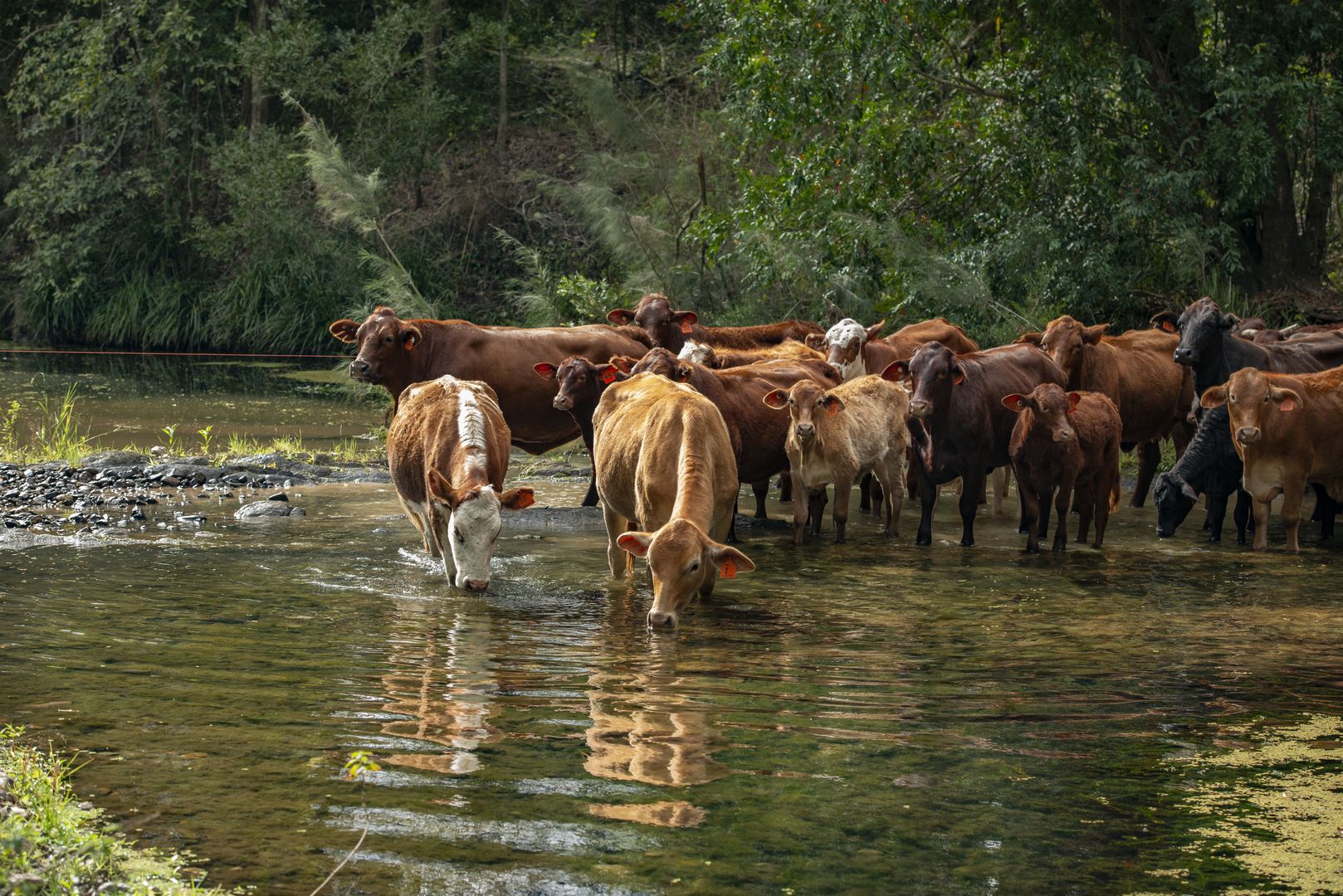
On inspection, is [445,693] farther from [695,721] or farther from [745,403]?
[745,403]

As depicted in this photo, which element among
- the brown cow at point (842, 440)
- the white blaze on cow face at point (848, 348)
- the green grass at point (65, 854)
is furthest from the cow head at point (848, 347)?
the green grass at point (65, 854)

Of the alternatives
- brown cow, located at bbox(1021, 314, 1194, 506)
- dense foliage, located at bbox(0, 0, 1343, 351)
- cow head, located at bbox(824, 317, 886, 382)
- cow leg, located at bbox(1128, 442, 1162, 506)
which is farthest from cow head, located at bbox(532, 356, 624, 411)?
dense foliage, located at bbox(0, 0, 1343, 351)

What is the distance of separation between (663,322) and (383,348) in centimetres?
307

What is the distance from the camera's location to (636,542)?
820 cm

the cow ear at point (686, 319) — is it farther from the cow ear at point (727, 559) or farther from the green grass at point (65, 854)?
the green grass at point (65, 854)

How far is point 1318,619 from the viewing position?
28.1 ft

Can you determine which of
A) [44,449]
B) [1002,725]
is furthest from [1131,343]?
[44,449]

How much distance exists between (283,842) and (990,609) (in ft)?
17.3

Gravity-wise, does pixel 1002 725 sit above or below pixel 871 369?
below

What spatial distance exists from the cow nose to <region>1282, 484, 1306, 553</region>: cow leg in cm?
565

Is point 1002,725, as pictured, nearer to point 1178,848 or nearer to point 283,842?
point 1178,848

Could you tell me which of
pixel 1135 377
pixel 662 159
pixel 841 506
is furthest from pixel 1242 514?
pixel 662 159

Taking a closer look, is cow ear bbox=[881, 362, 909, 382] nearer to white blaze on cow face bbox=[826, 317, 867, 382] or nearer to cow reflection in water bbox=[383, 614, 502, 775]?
white blaze on cow face bbox=[826, 317, 867, 382]

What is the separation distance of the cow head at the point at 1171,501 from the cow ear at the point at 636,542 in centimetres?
546
